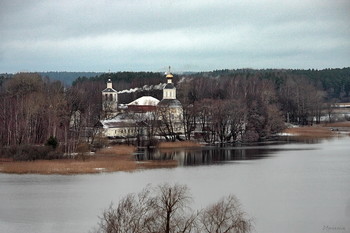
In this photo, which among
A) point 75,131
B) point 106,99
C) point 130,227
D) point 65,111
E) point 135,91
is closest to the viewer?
point 130,227

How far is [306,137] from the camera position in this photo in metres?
27.4

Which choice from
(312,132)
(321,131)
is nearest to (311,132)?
(312,132)

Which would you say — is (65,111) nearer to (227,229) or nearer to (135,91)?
(227,229)

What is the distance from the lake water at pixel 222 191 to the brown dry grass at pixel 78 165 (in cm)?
61

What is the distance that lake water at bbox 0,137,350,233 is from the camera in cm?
1034

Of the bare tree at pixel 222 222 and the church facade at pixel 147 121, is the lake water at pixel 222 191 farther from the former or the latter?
the church facade at pixel 147 121

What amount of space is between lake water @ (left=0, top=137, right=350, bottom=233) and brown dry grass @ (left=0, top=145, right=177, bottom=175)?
609 mm

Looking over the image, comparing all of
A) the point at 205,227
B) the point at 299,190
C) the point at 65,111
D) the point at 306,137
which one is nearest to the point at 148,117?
the point at 65,111

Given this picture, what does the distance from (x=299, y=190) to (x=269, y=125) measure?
50.6ft

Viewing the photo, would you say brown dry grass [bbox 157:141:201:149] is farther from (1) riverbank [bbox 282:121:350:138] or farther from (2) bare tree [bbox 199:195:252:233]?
(2) bare tree [bbox 199:195:252:233]

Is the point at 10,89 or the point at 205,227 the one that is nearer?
the point at 205,227

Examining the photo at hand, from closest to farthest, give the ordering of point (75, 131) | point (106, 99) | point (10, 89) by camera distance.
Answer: point (75, 131) → point (10, 89) → point (106, 99)

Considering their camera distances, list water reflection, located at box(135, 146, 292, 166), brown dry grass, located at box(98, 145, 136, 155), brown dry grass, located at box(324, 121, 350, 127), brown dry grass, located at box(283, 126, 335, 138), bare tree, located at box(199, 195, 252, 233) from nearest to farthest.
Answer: bare tree, located at box(199, 195, 252, 233) → water reflection, located at box(135, 146, 292, 166) → brown dry grass, located at box(98, 145, 136, 155) → brown dry grass, located at box(283, 126, 335, 138) → brown dry grass, located at box(324, 121, 350, 127)

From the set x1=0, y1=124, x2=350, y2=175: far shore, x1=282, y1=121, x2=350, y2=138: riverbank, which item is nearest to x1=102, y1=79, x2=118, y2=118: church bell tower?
x1=282, y1=121, x2=350, y2=138: riverbank
